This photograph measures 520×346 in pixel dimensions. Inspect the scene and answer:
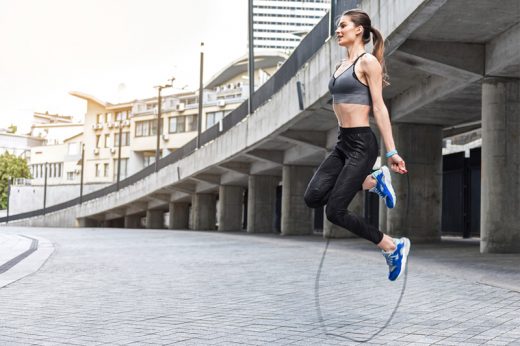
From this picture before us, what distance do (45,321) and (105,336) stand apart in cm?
95

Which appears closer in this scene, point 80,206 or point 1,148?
point 80,206

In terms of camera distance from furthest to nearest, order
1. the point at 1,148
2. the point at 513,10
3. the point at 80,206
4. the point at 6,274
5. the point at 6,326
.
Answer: the point at 1,148
the point at 80,206
the point at 513,10
the point at 6,274
the point at 6,326

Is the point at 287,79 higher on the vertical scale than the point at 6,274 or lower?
higher

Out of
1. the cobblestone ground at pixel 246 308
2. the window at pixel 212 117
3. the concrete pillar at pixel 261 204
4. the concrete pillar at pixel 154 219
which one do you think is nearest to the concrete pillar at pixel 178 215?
the concrete pillar at pixel 154 219

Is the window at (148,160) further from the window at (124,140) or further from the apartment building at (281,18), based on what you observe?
the apartment building at (281,18)

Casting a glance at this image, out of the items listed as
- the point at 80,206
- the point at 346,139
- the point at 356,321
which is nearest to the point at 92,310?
the point at 356,321

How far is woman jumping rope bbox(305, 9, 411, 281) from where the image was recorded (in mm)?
4898

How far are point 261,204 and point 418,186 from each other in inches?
657

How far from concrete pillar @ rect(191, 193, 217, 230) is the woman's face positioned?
39.7 m

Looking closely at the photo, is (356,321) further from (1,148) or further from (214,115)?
(1,148)

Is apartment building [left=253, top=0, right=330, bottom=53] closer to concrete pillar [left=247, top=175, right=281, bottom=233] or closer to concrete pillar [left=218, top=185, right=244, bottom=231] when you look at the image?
concrete pillar [left=218, top=185, right=244, bottom=231]

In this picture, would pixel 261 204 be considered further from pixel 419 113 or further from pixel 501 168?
pixel 501 168

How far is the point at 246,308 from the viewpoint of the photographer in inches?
251

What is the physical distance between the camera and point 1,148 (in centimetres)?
12719
